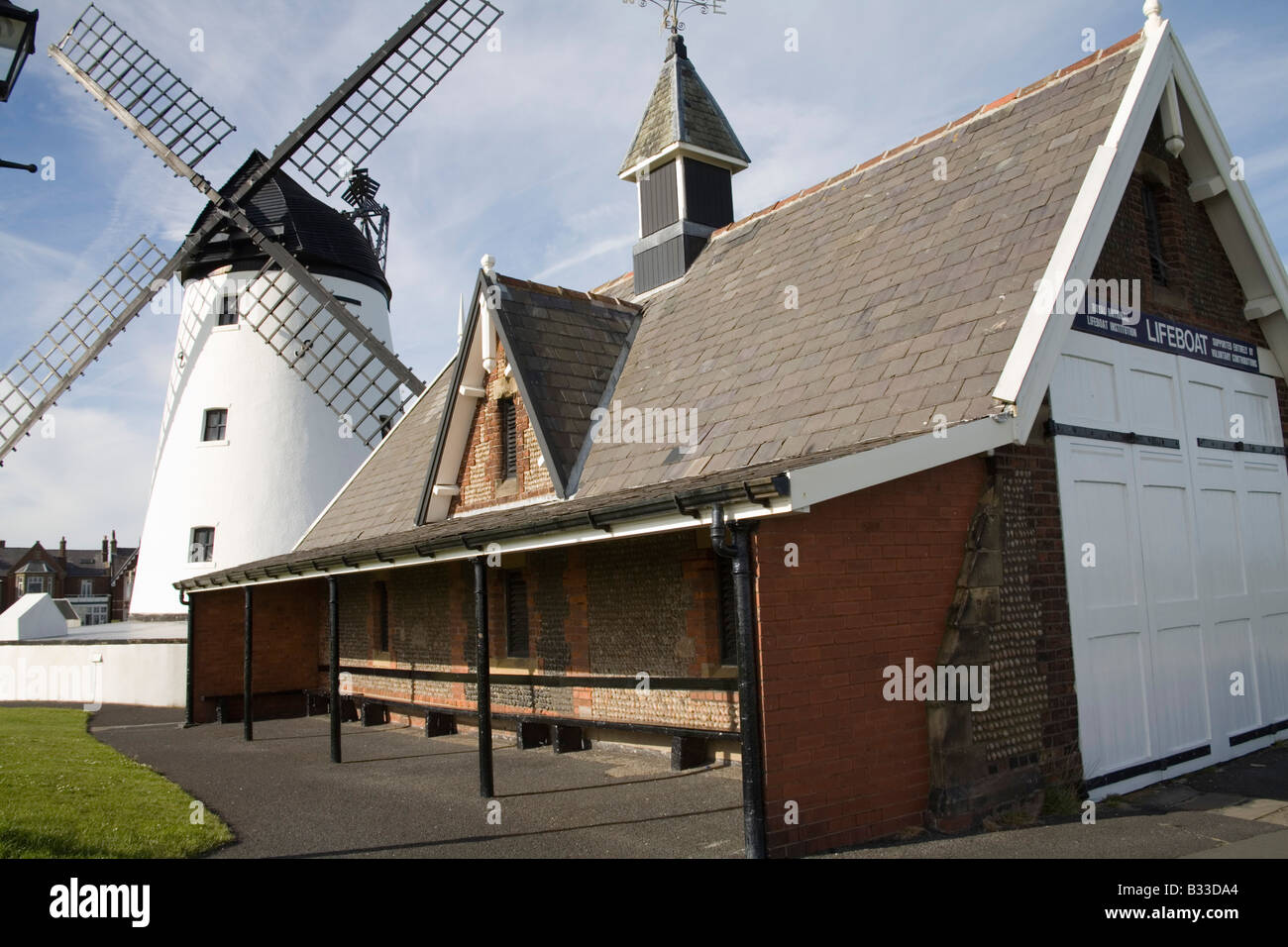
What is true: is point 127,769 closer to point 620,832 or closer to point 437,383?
point 620,832

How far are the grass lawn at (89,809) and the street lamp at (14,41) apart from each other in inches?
193

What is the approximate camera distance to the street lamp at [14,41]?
17.9 feet

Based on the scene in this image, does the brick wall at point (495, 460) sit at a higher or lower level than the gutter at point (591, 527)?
higher

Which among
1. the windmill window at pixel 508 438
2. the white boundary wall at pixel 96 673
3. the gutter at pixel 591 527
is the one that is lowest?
the white boundary wall at pixel 96 673

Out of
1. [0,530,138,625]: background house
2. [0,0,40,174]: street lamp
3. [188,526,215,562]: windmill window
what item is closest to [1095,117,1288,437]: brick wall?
[0,0,40,174]: street lamp

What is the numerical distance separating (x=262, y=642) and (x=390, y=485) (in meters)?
4.18

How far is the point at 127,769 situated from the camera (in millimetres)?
11680

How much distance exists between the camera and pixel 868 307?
9.95 meters

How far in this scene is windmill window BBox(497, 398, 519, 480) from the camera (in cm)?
1299

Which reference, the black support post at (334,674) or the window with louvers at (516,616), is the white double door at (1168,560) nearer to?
the window with louvers at (516,616)

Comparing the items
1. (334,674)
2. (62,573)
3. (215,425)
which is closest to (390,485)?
(334,674)

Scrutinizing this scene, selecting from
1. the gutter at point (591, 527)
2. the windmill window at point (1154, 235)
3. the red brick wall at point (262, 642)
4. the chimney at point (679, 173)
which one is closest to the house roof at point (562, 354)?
the chimney at point (679, 173)

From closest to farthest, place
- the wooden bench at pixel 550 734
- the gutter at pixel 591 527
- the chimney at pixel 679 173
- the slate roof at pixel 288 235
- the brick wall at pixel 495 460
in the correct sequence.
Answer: the gutter at pixel 591 527, the wooden bench at pixel 550 734, the brick wall at pixel 495 460, the chimney at pixel 679 173, the slate roof at pixel 288 235
